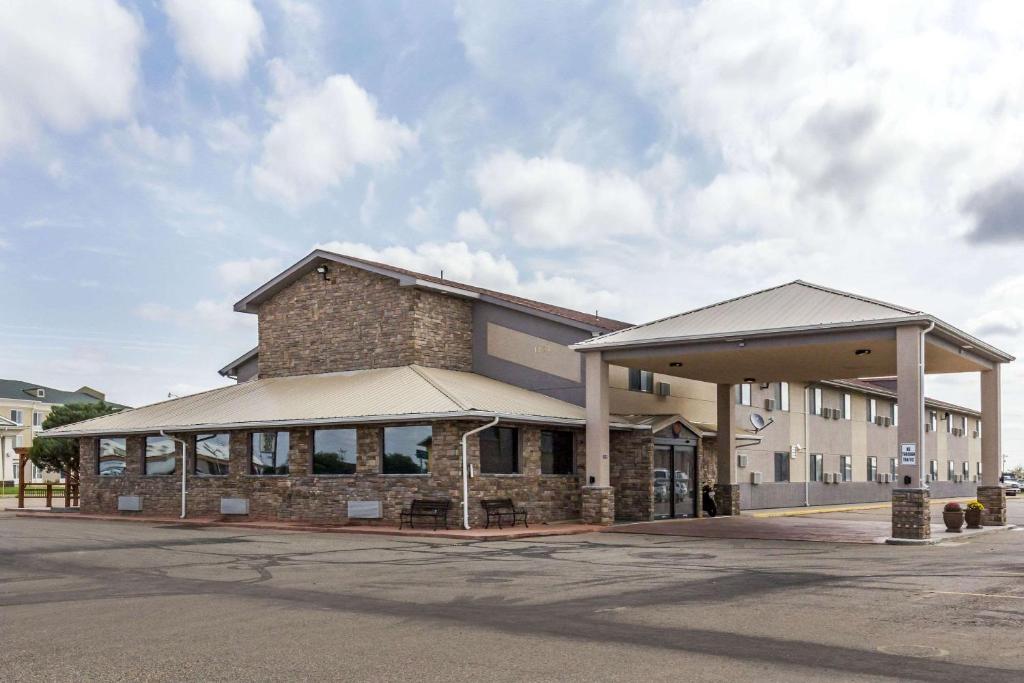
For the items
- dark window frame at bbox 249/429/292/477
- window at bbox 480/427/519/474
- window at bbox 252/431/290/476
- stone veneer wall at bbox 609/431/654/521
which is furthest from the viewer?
stone veneer wall at bbox 609/431/654/521

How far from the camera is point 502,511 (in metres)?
25.3

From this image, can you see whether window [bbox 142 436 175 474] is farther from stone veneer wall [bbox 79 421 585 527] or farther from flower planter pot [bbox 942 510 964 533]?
flower planter pot [bbox 942 510 964 533]

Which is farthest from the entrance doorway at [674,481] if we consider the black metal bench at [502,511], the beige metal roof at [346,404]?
the black metal bench at [502,511]

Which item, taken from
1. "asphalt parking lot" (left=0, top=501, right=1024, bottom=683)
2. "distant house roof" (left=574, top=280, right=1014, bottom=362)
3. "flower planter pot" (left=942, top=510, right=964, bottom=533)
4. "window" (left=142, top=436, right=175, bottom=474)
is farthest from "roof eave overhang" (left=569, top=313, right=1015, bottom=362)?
"window" (left=142, top=436, right=175, bottom=474)

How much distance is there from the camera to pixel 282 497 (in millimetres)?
27391

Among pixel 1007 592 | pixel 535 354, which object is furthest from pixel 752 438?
pixel 1007 592

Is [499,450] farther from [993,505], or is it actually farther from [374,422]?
[993,505]

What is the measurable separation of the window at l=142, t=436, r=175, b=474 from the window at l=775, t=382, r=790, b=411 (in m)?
22.6

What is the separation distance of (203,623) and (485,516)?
14.7 m

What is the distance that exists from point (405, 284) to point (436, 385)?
13.2 feet

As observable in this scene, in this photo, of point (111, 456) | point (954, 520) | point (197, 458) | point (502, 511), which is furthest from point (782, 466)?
point (111, 456)

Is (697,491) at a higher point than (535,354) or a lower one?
lower

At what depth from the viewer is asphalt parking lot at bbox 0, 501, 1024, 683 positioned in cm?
823

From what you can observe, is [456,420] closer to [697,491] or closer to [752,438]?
[697,491]
